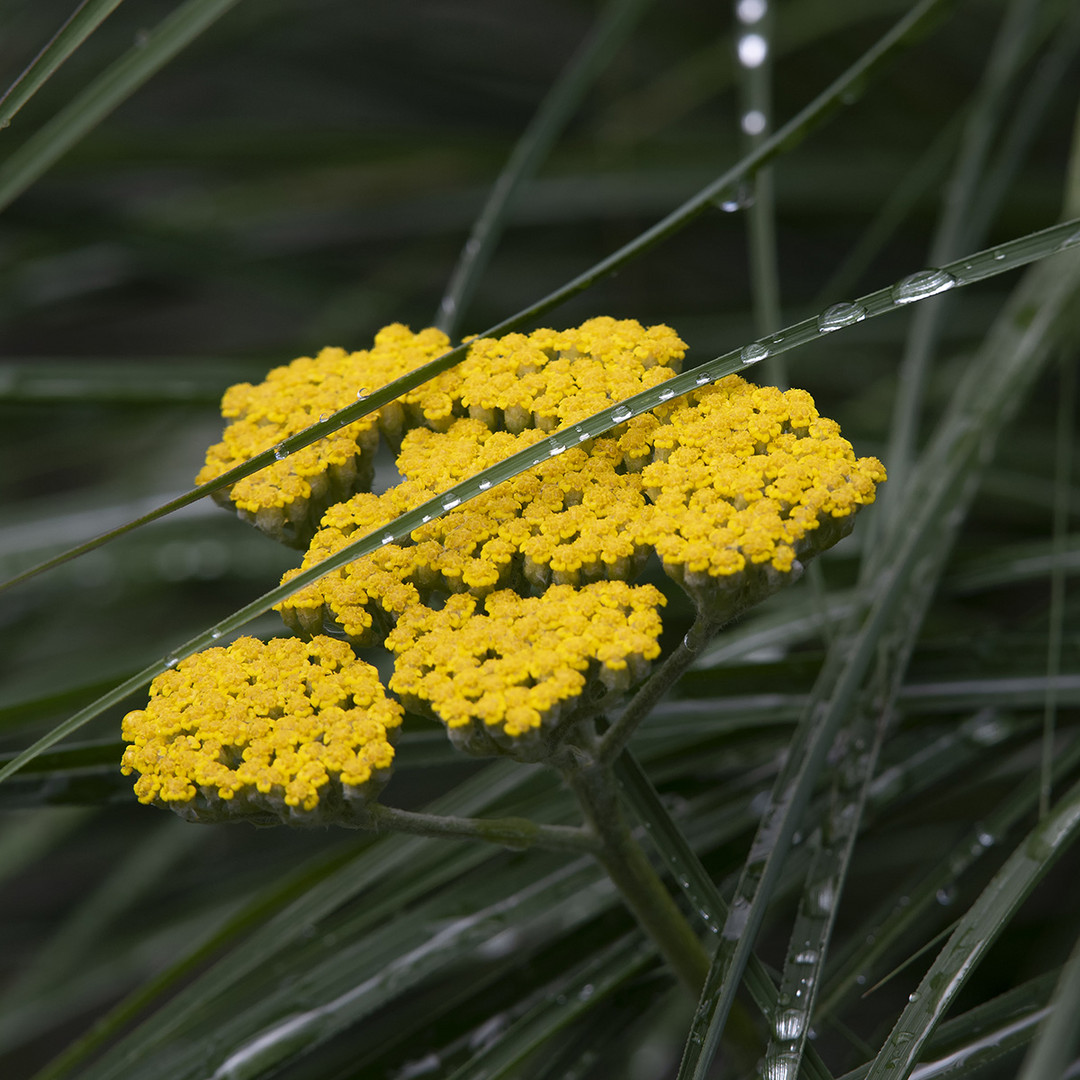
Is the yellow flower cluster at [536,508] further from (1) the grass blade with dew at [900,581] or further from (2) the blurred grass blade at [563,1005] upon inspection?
(2) the blurred grass blade at [563,1005]

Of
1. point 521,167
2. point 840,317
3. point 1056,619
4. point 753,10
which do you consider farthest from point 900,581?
point 753,10

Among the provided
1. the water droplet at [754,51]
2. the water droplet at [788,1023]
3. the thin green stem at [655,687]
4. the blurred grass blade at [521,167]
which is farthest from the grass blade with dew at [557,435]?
the water droplet at [754,51]

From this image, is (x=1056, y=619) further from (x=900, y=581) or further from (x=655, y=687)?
(x=655, y=687)

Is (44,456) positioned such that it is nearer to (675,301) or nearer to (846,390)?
(675,301)

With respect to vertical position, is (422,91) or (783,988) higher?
(422,91)

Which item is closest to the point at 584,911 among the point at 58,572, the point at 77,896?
the point at 58,572

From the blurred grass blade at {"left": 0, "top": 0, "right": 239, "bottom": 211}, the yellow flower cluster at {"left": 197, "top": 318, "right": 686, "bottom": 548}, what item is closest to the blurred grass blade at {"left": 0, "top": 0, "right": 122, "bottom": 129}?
the blurred grass blade at {"left": 0, "top": 0, "right": 239, "bottom": 211}
